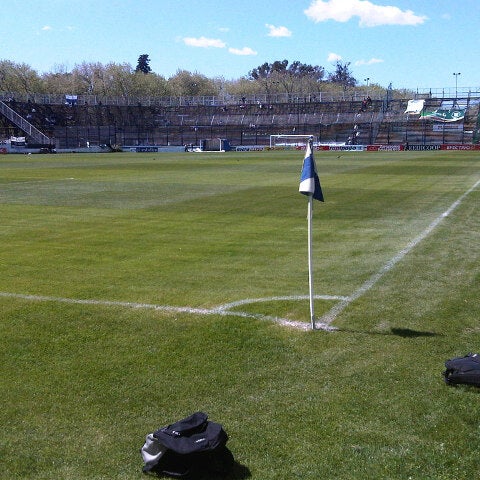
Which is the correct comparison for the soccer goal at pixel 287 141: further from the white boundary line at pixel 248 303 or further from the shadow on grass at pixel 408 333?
the shadow on grass at pixel 408 333

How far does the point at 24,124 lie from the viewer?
8838cm

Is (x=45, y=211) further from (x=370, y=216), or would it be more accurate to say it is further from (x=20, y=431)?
(x=20, y=431)

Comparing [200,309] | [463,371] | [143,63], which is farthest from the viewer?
[143,63]

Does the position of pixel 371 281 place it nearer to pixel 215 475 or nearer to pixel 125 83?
pixel 215 475

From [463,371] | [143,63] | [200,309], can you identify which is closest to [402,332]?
[463,371]

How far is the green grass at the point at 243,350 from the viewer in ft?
17.6

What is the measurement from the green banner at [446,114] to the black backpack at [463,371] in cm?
8367

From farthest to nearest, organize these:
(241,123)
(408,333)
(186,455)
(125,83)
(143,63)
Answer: (143,63) → (125,83) → (241,123) → (408,333) → (186,455)

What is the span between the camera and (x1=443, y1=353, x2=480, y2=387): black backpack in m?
6.38

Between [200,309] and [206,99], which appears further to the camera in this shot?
[206,99]

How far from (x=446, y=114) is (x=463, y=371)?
84688 mm

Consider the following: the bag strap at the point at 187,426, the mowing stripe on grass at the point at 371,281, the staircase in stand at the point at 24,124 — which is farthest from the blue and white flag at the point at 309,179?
the staircase in stand at the point at 24,124

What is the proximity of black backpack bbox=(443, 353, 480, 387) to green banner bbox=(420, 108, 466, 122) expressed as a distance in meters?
83.7

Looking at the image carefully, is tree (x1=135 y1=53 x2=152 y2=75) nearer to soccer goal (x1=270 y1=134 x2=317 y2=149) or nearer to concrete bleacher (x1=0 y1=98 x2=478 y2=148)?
concrete bleacher (x1=0 y1=98 x2=478 y2=148)
